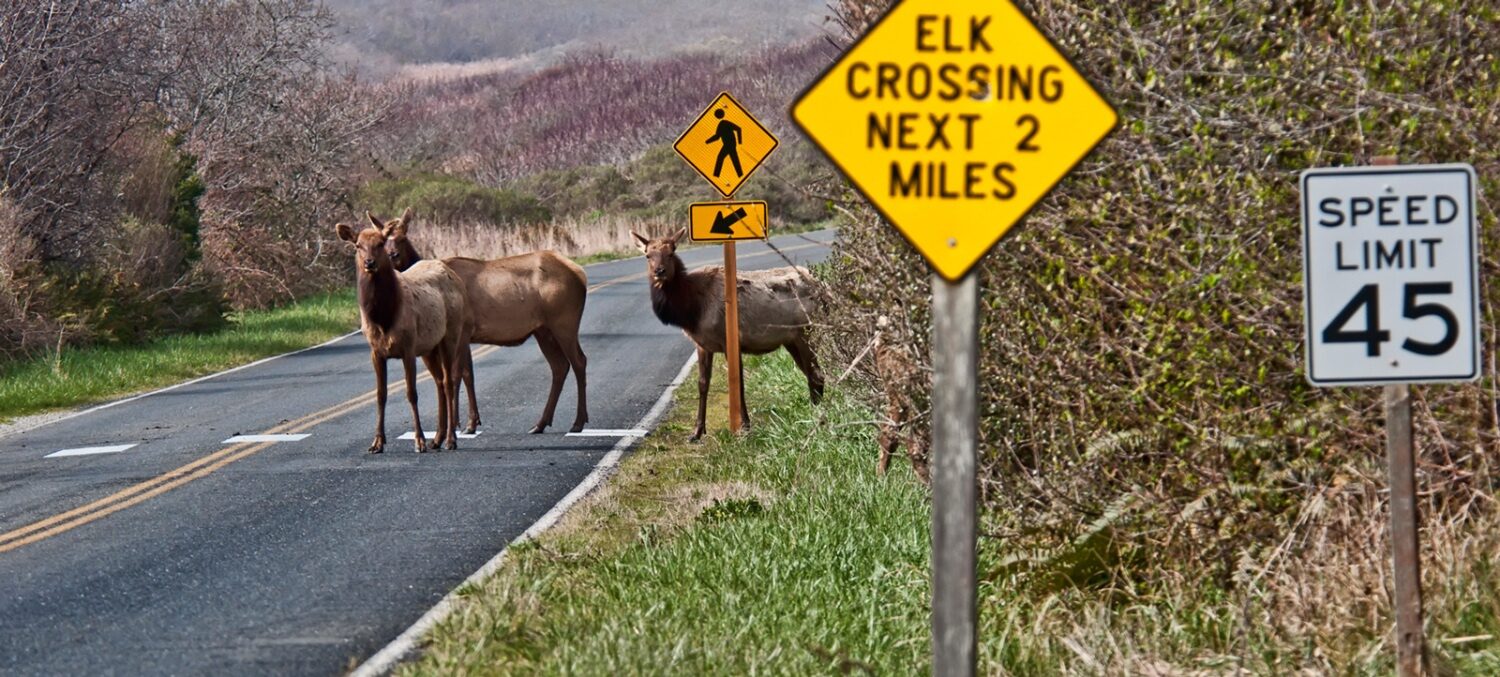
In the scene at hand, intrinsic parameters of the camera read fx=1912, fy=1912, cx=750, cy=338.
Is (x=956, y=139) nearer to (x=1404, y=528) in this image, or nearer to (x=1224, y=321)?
(x=1404, y=528)

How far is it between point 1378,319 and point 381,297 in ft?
37.3

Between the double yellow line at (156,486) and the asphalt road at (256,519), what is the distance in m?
0.03

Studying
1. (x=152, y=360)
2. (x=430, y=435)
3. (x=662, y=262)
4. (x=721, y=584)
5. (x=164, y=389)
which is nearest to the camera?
(x=721, y=584)

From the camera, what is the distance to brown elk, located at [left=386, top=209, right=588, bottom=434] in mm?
17469

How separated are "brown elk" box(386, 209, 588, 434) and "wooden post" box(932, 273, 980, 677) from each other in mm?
11975

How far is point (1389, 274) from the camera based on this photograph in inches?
225

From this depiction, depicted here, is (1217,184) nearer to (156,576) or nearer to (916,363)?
(916,363)

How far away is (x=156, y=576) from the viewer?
10.4 meters

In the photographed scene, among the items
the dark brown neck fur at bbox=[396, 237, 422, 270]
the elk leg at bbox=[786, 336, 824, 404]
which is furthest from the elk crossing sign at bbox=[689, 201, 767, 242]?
the dark brown neck fur at bbox=[396, 237, 422, 270]

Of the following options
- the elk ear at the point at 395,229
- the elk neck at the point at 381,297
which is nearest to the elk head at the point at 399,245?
the elk ear at the point at 395,229

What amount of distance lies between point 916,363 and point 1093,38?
186 centimetres

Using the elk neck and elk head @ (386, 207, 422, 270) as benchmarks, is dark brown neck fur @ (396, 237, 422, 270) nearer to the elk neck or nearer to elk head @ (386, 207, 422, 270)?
elk head @ (386, 207, 422, 270)

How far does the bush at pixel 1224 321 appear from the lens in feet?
22.7

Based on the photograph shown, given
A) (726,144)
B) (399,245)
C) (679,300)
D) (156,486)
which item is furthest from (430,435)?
(726,144)
